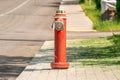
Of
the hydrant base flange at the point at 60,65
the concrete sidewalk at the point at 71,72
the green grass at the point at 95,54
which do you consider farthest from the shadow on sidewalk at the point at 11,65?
the green grass at the point at 95,54

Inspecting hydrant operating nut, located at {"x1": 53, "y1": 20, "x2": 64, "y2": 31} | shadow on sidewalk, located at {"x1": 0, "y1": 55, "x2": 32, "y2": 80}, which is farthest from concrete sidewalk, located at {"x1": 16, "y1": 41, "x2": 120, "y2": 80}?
hydrant operating nut, located at {"x1": 53, "y1": 20, "x2": 64, "y2": 31}

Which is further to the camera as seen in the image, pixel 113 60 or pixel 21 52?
pixel 21 52

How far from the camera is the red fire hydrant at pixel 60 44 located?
13008 millimetres

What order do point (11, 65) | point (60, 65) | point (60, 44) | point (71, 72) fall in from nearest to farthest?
point (71, 72) → point (60, 65) → point (60, 44) → point (11, 65)

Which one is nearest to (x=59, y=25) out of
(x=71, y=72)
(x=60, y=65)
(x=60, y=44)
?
(x=60, y=44)

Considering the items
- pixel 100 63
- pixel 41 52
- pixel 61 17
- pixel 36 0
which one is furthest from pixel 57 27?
pixel 36 0

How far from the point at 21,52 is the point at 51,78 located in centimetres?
656

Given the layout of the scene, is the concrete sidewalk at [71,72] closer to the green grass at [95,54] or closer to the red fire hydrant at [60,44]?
the red fire hydrant at [60,44]

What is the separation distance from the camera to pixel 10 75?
12.6 meters

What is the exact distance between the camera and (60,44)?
13117mm

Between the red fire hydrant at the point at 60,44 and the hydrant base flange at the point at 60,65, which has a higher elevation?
the red fire hydrant at the point at 60,44

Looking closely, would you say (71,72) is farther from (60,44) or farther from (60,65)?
(60,44)

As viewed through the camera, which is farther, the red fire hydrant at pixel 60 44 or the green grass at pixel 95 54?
the green grass at pixel 95 54

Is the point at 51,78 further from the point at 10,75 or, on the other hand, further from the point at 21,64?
the point at 21,64
